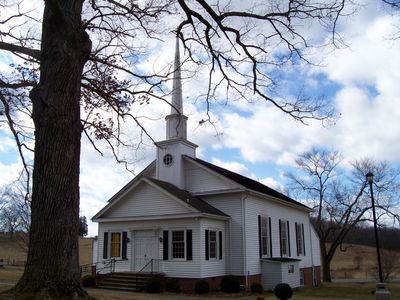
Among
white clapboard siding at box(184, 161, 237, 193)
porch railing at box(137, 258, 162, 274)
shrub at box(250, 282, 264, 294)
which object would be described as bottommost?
shrub at box(250, 282, 264, 294)

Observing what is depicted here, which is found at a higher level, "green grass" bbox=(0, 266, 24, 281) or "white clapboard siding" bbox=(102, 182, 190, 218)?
"white clapboard siding" bbox=(102, 182, 190, 218)

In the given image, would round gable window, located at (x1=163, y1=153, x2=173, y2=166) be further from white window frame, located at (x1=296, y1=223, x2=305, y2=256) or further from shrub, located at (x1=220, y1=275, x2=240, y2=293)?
white window frame, located at (x1=296, y1=223, x2=305, y2=256)

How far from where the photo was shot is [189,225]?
880 inches

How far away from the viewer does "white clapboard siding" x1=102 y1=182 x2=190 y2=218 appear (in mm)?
23031

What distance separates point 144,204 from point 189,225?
3116mm

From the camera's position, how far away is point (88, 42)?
7676mm

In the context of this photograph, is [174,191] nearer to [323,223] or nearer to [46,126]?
[46,126]

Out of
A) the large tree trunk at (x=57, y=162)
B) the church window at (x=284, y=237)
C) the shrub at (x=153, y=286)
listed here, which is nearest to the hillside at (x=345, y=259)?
the church window at (x=284, y=237)

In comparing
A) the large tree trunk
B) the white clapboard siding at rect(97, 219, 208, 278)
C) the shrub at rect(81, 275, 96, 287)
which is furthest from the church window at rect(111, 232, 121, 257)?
the large tree trunk

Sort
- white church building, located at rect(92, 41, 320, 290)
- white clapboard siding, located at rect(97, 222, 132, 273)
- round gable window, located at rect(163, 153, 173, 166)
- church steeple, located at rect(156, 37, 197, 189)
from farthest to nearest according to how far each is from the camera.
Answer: round gable window, located at rect(163, 153, 173, 166)
church steeple, located at rect(156, 37, 197, 189)
white clapboard siding, located at rect(97, 222, 132, 273)
white church building, located at rect(92, 41, 320, 290)

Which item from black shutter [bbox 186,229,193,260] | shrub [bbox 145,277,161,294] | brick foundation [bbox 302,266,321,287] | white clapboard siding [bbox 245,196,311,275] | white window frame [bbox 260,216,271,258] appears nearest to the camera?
shrub [bbox 145,277,161,294]

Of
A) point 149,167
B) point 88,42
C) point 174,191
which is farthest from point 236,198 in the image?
point 88,42

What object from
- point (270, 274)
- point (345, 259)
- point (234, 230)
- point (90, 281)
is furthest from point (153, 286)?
point (345, 259)

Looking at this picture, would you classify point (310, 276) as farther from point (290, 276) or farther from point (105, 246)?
point (105, 246)
